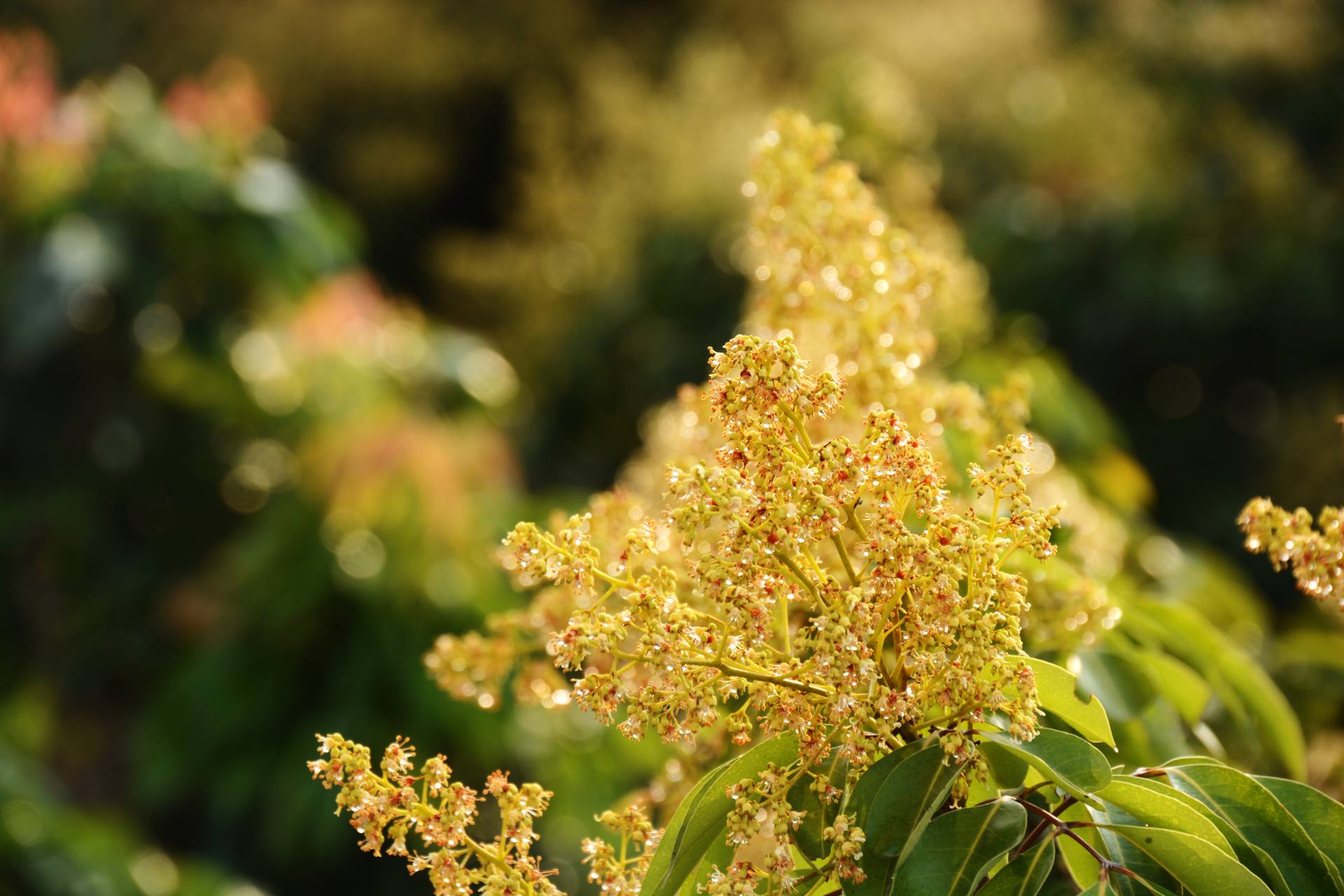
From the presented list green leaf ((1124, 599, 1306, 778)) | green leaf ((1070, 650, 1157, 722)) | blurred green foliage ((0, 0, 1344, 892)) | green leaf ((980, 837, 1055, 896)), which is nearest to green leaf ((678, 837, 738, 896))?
green leaf ((980, 837, 1055, 896))

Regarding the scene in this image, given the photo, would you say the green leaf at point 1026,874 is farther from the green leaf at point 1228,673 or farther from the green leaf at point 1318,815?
the green leaf at point 1228,673

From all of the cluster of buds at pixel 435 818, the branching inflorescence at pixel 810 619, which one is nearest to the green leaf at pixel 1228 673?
the branching inflorescence at pixel 810 619

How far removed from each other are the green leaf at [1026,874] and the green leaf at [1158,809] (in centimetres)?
4

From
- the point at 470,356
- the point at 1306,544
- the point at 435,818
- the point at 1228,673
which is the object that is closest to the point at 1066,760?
the point at 1306,544

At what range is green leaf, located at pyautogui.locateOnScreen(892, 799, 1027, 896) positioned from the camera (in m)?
0.50

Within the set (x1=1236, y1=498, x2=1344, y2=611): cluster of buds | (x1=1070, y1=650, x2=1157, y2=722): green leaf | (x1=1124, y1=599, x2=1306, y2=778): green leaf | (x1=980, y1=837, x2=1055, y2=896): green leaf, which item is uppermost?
(x1=1124, y1=599, x2=1306, y2=778): green leaf

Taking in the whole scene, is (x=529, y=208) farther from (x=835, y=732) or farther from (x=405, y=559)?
(x=835, y=732)

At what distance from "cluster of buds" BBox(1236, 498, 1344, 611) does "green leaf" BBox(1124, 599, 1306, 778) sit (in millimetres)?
279

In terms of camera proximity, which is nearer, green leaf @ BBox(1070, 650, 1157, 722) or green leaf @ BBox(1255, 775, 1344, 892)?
green leaf @ BBox(1255, 775, 1344, 892)

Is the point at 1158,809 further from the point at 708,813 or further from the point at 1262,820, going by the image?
the point at 708,813

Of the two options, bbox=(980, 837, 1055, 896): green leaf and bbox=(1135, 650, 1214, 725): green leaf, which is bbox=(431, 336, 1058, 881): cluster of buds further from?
bbox=(1135, 650, 1214, 725): green leaf

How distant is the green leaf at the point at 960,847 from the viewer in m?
0.50

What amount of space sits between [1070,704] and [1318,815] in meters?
0.13

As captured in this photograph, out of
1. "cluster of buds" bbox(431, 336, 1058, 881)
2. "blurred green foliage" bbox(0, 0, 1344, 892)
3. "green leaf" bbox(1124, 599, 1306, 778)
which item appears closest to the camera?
"cluster of buds" bbox(431, 336, 1058, 881)
